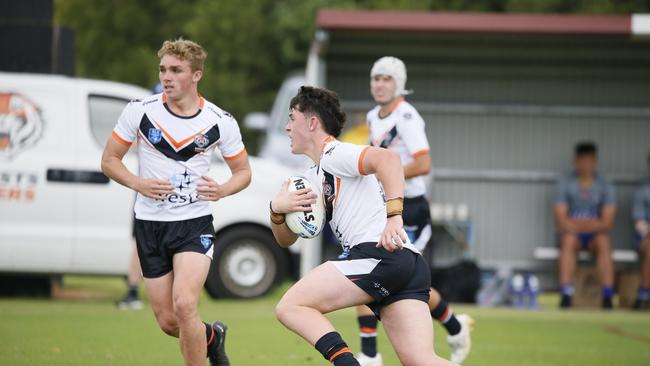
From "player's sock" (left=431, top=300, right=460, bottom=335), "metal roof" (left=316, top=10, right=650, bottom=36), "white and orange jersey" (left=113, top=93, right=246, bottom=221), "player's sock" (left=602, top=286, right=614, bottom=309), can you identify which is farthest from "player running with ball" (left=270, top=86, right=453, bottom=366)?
"player's sock" (left=602, top=286, right=614, bottom=309)

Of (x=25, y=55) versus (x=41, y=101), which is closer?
(x=41, y=101)

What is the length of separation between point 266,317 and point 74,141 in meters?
3.04

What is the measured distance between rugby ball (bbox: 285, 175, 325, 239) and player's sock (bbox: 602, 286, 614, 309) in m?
9.87

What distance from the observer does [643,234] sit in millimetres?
15820

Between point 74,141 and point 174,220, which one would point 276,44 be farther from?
point 174,220

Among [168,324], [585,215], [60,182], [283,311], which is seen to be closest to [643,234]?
[585,215]

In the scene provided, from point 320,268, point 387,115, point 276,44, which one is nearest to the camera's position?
point 320,268

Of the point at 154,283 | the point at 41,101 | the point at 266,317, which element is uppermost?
→ the point at 41,101

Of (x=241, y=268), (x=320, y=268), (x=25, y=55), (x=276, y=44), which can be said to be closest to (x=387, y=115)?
(x=320, y=268)

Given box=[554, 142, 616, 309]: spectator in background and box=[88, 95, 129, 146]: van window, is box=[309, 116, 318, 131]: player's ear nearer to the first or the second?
box=[88, 95, 129, 146]: van window

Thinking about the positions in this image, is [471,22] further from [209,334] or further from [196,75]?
[209,334]

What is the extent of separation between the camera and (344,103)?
17172mm

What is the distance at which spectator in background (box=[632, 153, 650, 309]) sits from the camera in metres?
15.7

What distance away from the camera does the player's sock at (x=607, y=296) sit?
15.7 m
